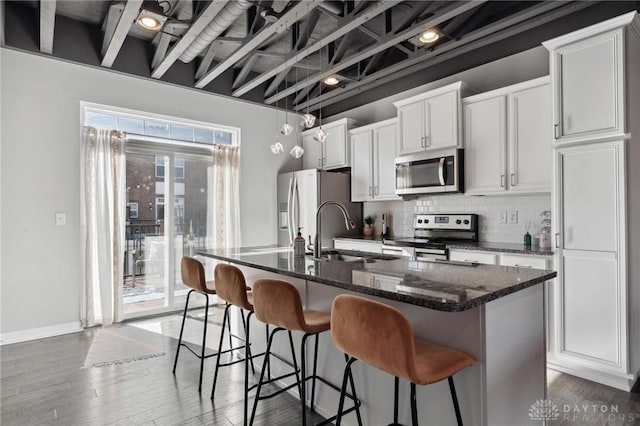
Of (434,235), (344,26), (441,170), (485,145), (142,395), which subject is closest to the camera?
(142,395)

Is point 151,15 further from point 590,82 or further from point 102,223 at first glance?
point 590,82

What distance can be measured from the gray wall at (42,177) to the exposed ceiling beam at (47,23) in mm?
203

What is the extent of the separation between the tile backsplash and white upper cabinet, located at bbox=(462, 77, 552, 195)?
318 mm

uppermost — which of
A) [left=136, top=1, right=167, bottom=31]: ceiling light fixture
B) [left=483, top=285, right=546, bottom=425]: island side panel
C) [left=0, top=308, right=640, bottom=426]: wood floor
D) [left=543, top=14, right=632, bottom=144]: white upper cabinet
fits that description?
[left=136, top=1, right=167, bottom=31]: ceiling light fixture

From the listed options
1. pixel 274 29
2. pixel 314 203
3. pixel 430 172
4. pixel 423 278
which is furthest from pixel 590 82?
pixel 314 203

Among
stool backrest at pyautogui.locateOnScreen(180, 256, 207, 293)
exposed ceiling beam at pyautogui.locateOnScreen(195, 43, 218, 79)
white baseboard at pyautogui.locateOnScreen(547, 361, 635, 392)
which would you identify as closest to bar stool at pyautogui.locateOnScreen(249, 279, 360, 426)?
stool backrest at pyautogui.locateOnScreen(180, 256, 207, 293)

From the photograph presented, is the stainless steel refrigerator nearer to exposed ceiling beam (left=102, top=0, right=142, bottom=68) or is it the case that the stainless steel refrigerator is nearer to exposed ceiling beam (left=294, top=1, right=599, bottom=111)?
exposed ceiling beam (left=294, top=1, right=599, bottom=111)

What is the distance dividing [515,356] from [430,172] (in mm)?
2612

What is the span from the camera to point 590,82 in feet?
8.79

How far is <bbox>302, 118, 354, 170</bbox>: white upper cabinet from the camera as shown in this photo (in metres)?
5.09

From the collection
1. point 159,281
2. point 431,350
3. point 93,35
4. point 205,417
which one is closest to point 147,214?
point 159,281

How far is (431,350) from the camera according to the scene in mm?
1483

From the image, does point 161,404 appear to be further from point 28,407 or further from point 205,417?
point 28,407

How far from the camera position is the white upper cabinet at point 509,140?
10.4 ft
